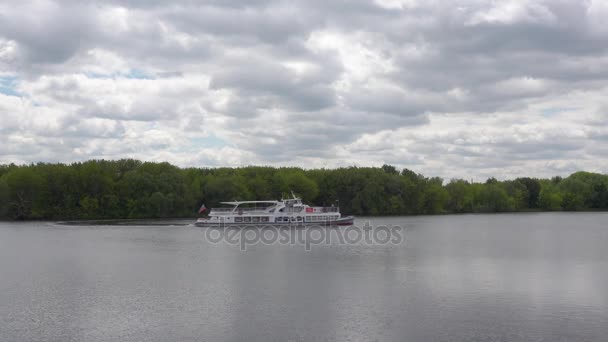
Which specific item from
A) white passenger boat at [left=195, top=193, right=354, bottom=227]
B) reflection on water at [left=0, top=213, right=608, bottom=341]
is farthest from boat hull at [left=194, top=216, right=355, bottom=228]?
reflection on water at [left=0, top=213, right=608, bottom=341]

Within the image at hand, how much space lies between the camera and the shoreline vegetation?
372ft

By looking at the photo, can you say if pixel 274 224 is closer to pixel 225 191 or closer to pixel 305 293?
pixel 225 191

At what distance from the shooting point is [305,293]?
33375mm

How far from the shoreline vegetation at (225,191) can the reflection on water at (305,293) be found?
58.5 meters

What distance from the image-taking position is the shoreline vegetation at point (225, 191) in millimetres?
113500

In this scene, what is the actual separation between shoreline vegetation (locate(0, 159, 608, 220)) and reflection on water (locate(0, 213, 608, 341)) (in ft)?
192

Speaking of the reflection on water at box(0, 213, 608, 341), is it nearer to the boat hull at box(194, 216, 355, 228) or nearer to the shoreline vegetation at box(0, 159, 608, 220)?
the boat hull at box(194, 216, 355, 228)

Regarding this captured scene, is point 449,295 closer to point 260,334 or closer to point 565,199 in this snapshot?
point 260,334

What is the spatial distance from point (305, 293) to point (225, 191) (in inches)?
3489

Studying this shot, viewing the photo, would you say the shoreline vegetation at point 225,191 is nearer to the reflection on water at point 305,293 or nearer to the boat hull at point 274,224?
the boat hull at point 274,224

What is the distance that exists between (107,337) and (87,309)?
560 centimetres

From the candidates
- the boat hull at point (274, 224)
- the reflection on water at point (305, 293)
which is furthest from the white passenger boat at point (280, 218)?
the reflection on water at point (305, 293)

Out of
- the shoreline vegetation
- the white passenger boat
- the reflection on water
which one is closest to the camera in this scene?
the reflection on water

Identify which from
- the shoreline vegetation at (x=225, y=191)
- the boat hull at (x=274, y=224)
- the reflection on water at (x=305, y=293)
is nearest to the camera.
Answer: the reflection on water at (x=305, y=293)
